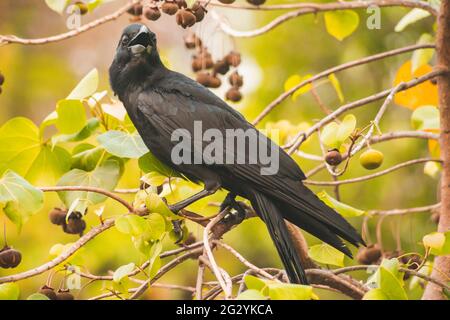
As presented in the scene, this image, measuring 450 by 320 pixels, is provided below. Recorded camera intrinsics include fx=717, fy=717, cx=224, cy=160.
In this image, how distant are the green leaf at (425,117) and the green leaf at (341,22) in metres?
0.46

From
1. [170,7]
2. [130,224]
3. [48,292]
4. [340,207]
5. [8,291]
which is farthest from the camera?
→ [340,207]

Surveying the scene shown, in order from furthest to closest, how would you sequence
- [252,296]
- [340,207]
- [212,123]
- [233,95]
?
[233,95], [212,123], [340,207], [252,296]

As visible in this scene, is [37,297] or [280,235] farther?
[280,235]

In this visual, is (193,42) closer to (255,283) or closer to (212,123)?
(212,123)

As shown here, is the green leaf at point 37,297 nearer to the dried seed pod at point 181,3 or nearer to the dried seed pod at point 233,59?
the dried seed pod at point 181,3

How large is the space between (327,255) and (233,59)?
40.4 inches

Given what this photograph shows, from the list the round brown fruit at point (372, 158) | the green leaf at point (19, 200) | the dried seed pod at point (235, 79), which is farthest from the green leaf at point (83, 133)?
the round brown fruit at point (372, 158)

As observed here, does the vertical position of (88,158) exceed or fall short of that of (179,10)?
it falls short

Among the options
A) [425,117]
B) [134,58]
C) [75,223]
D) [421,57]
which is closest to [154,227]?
[75,223]

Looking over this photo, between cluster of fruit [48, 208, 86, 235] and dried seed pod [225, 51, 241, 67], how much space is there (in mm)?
922

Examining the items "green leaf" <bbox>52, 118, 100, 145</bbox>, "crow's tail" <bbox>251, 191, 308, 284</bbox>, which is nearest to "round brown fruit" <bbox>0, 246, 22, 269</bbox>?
"green leaf" <bbox>52, 118, 100, 145</bbox>

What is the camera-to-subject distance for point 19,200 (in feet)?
6.77
